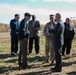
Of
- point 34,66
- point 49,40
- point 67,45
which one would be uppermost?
point 49,40

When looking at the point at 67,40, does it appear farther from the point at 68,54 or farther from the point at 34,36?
the point at 34,36

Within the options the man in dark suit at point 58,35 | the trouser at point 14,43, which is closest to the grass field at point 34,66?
the man in dark suit at point 58,35

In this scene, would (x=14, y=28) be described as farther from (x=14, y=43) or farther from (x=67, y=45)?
(x=67, y=45)

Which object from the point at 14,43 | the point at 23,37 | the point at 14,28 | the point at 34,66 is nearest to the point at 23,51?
the point at 23,37

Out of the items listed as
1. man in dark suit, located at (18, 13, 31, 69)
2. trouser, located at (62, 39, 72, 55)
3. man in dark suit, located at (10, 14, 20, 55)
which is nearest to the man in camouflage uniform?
man in dark suit, located at (18, 13, 31, 69)

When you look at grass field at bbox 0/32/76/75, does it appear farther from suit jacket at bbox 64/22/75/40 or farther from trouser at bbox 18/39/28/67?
suit jacket at bbox 64/22/75/40

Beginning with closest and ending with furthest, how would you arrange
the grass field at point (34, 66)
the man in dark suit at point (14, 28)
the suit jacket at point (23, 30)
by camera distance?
the grass field at point (34, 66) → the suit jacket at point (23, 30) → the man in dark suit at point (14, 28)

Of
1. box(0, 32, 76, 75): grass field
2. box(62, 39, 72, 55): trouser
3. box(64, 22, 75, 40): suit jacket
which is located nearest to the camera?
box(0, 32, 76, 75): grass field

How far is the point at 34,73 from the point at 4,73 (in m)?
1.15

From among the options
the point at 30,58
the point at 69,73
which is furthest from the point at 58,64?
the point at 30,58

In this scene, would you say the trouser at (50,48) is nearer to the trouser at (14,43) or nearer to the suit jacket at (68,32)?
the suit jacket at (68,32)

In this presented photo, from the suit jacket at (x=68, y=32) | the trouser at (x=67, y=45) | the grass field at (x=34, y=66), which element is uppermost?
the suit jacket at (x=68, y=32)

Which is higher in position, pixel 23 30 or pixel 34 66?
pixel 23 30

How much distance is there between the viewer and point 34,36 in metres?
14.9
